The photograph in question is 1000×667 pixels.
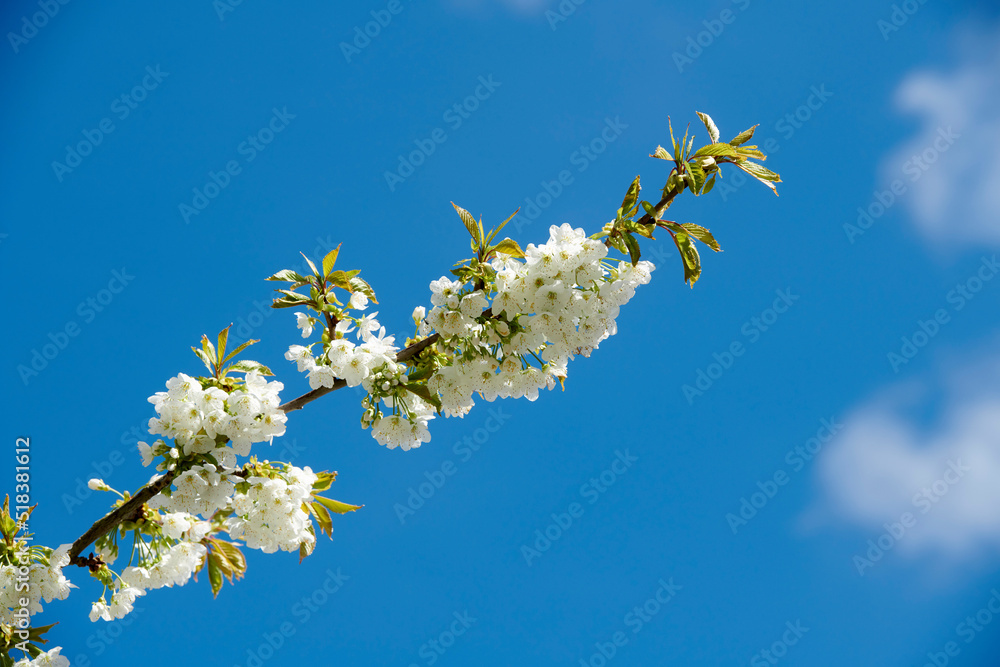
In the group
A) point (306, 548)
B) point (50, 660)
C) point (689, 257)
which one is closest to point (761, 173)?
point (689, 257)

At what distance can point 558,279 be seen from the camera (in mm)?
2145

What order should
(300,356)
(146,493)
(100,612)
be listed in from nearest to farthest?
1. (146,493)
2. (300,356)
3. (100,612)

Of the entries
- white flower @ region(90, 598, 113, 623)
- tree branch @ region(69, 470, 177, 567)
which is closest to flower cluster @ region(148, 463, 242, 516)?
tree branch @ region(69, 470, 177, 567)

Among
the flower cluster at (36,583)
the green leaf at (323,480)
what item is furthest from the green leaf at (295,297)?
the flower cluster at (36,583)

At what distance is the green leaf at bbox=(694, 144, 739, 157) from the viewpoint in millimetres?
2199

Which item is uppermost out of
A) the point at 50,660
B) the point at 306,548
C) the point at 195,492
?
the point at 195,492

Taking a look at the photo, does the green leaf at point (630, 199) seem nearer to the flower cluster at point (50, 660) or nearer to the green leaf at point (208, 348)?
the green leaf at point (208, 348)

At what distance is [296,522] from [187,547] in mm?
567

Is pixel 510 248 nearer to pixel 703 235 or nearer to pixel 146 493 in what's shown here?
pixel 703 235

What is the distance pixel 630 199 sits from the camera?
2.22 m

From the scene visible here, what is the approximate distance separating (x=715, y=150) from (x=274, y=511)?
2.04m

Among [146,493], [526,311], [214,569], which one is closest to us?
[146,493]

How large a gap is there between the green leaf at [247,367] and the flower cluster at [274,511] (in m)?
0.38

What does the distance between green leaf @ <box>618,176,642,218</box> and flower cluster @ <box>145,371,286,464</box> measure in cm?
136
